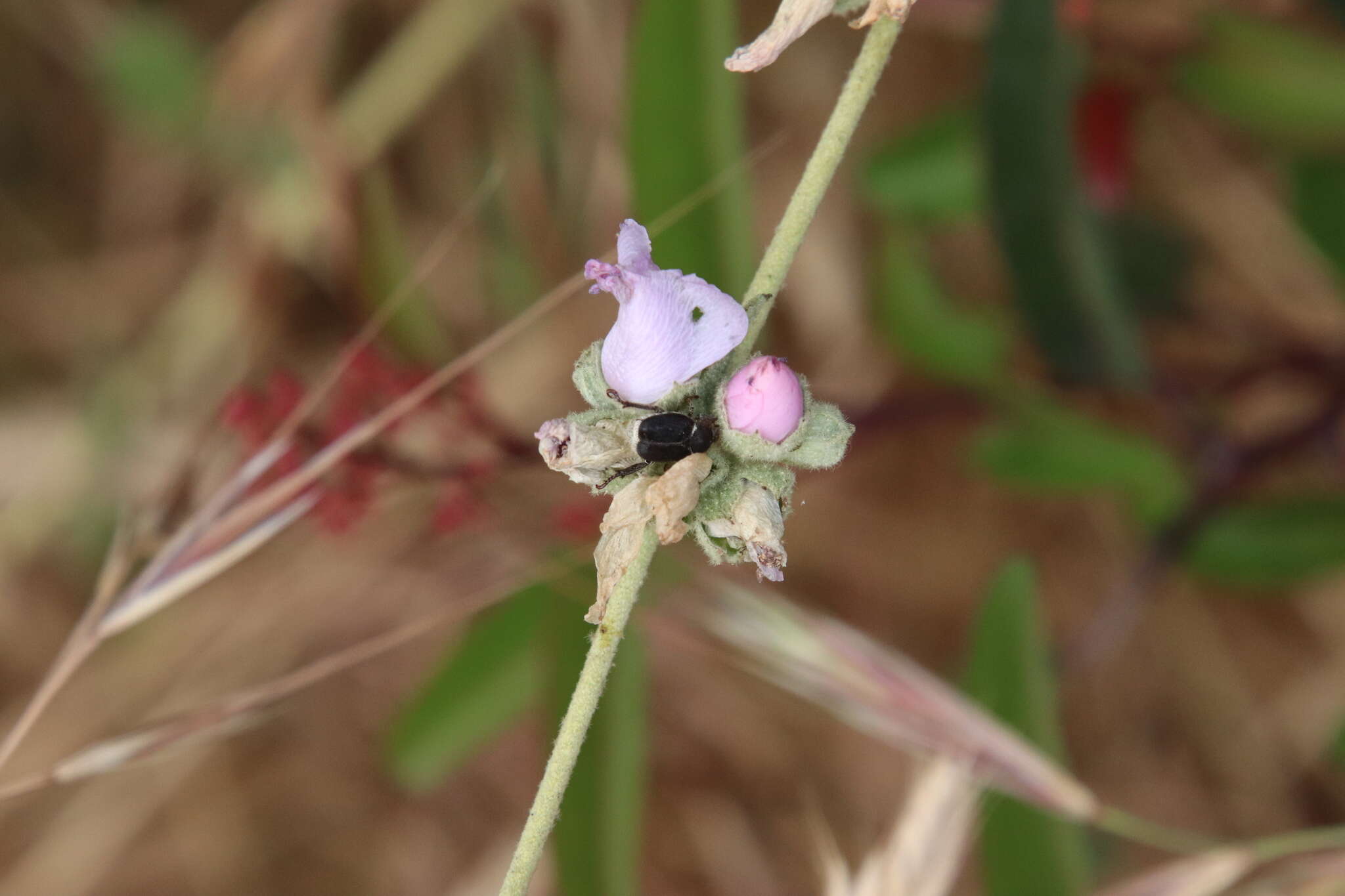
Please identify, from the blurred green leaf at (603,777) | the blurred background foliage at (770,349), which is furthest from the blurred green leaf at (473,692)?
the blurred green leaf at (603,777)

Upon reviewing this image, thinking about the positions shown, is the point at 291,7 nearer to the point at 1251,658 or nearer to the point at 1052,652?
the point at 1052,652

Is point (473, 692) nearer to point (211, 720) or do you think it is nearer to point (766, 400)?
point (211, 720)

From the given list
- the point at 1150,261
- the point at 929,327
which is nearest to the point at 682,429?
the point at 929,327

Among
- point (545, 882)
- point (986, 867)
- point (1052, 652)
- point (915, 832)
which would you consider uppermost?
point (1052, 652)

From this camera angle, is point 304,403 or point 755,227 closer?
point 304,403

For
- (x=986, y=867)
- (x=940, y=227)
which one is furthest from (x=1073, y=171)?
(x=986, y=867)

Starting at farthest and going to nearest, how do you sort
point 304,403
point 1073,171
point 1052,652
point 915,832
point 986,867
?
point 1052,652
point 986,867
point 1073,171
point 915,832
point 304,403

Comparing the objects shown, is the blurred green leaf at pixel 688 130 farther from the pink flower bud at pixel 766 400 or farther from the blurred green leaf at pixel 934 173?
the pink flower bud at pixel 766 400

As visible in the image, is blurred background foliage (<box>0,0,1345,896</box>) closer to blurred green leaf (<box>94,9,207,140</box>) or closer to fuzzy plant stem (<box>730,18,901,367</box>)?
blurred green leaf (<box>94,9,207,140</box>)
